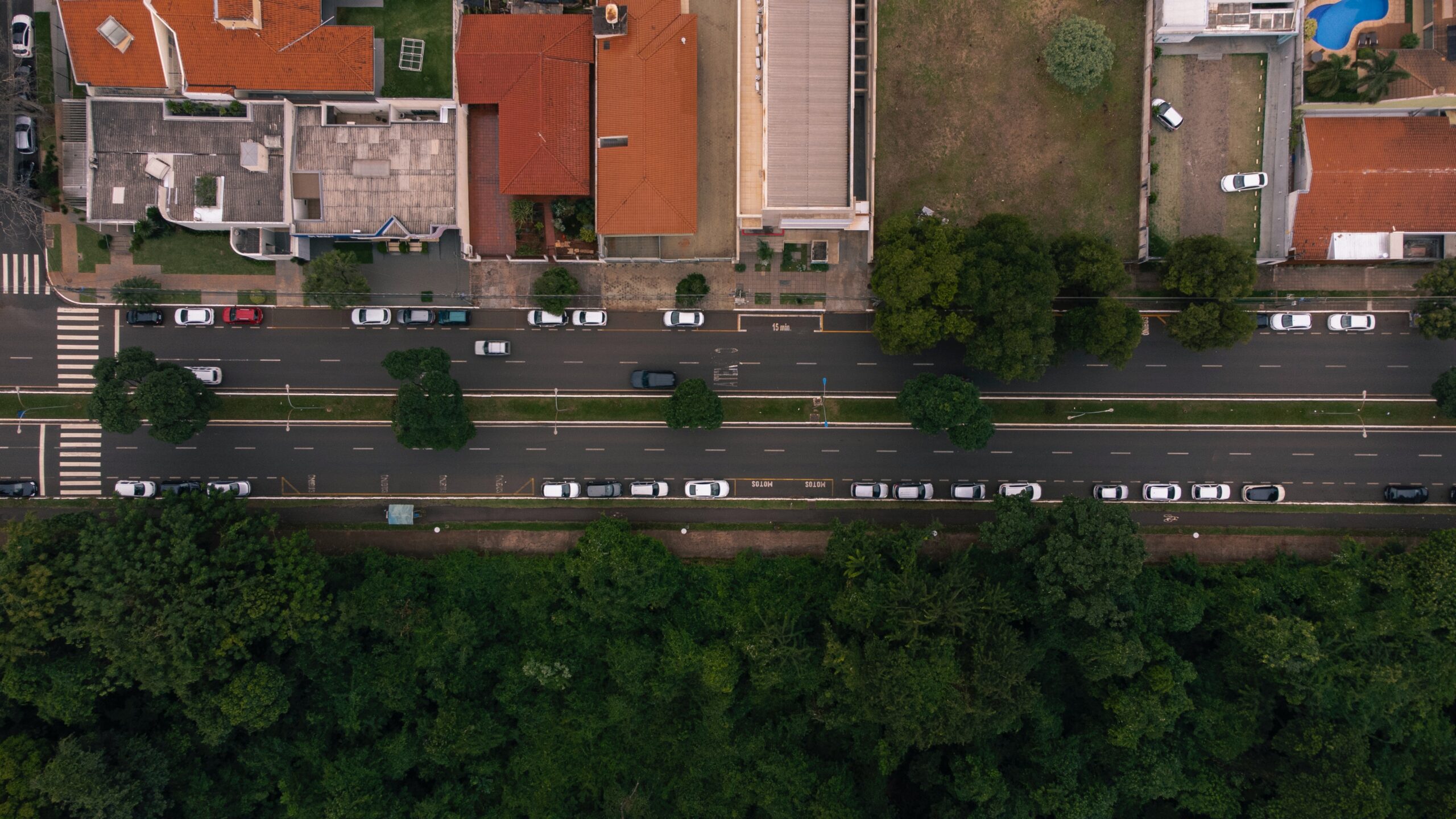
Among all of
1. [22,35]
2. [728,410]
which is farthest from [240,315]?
[728,410]

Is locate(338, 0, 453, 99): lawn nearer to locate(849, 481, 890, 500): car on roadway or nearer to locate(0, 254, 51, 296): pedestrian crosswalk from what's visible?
locate(0, 254, 51, 296): pedestrian crosswalk

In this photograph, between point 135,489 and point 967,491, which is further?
point 967,491

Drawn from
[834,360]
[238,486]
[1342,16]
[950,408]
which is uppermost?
[1342,16]

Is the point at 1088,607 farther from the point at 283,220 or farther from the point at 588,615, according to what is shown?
the point at 283,220

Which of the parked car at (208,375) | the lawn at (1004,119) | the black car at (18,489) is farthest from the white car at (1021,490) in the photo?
the black car at (18,489)

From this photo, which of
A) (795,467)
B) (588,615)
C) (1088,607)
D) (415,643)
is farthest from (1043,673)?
(415,643)

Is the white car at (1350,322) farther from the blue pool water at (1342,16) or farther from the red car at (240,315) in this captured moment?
the red car at (240,315)

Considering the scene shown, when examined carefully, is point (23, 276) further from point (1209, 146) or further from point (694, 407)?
point (1209, 146)
